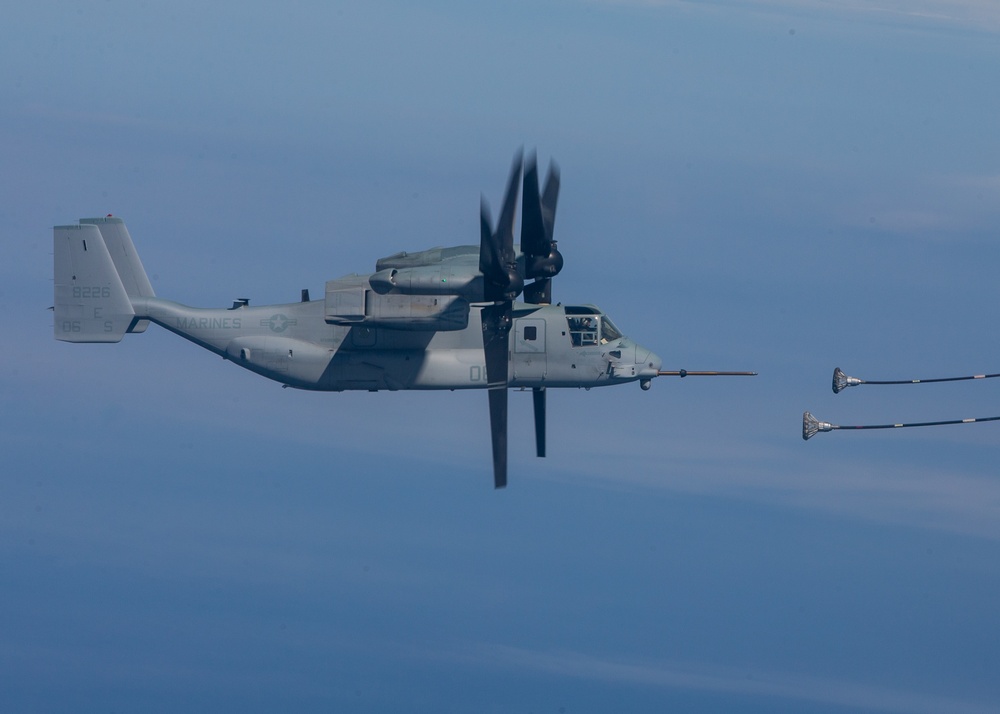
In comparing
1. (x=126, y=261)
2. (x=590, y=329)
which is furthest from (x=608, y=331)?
(x=126, y=261)

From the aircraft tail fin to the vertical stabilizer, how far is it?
491 mm

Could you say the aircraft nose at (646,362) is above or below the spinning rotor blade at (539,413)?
above

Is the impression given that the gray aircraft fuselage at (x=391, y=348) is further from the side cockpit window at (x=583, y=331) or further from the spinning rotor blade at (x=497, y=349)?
the spinning rotor blade at (x=497, y=349)

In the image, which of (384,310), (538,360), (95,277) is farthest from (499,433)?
(95,277)

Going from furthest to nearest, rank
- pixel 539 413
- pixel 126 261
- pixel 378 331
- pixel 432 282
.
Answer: pixel 539 413 < pixel 126 261 < pixel 378 331 < pixel 432 282

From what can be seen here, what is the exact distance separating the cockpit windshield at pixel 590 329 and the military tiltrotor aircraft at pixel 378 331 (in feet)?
0.11

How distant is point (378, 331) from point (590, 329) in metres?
7.28

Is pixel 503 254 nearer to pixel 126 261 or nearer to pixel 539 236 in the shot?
pixel 539 236

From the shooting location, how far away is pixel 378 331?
4897 centimetres

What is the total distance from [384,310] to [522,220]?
564cm

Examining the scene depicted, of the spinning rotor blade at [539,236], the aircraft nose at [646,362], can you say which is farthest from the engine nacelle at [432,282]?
the aircraft nose at [646,362]

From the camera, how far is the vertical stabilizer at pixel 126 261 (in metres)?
50.6

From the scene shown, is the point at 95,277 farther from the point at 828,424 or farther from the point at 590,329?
the point at 828,424

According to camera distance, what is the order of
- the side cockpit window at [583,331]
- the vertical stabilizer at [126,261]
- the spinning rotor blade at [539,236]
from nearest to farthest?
the spinning rotor blade at [539,236] → the side cockpit window at [583,331] → the vertical stabilizer at [126,261]
